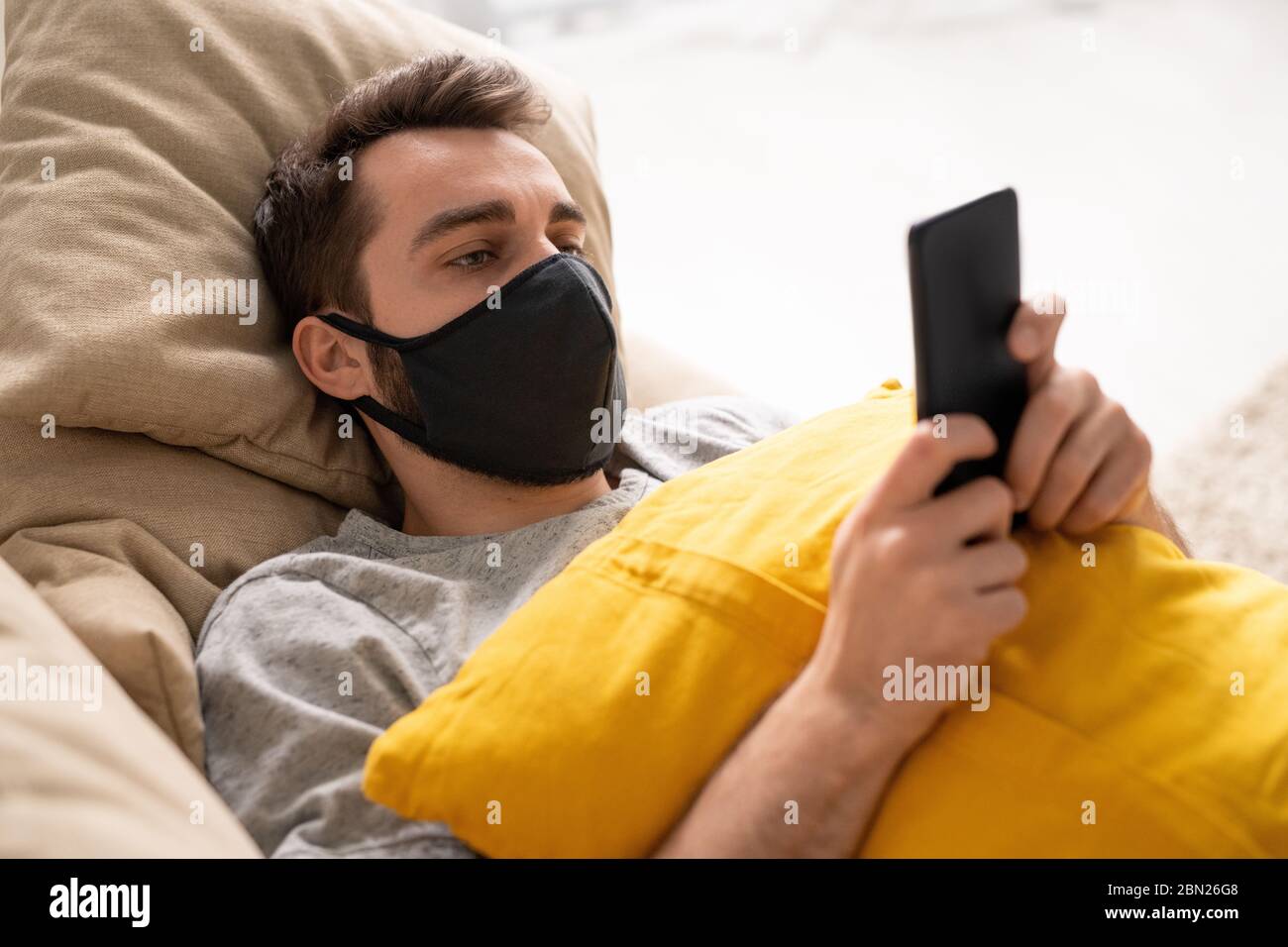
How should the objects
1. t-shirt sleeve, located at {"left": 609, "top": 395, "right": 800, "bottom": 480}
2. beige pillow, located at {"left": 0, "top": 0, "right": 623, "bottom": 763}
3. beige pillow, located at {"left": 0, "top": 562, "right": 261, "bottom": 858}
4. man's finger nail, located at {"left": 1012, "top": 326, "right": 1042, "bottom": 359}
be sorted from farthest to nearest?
t-shirt sleeve, located at {"left": 609, "top": 395, "right": 800, "bottom": 480}
beige pillow, located at {"left": 0, "top": 0, "right": 623, "bottom": 763}
man's finger nail, located at {"left": 1012, "top": 326, "right": 1042, "bottom": 359}
beige pillow, located at {"left": 0, "top": 562, "right": 261, "bottom": 858}

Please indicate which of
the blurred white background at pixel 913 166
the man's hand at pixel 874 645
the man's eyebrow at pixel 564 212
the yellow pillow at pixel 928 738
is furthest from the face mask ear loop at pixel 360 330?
the blurred white background at pixel 913 166

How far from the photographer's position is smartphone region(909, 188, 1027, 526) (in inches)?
28.2

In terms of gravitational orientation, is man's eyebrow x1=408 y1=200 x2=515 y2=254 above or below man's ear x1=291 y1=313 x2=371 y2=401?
above

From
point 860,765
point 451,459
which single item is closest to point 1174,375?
point 451,459

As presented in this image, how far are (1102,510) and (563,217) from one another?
72 centimetres

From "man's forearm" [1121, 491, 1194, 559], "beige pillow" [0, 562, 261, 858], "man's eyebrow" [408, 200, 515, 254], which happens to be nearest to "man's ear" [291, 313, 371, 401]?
"man's eyebrow" [408, 200, 515, 254]

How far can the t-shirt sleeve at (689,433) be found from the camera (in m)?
1.36

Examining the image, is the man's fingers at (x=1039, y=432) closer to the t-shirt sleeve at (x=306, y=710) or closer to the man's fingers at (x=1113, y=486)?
the man's fingers at (x=1113, y=486)

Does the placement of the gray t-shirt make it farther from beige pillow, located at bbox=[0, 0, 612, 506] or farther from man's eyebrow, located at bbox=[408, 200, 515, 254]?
man's eyebrow, located at bbox=[408, 200, 515, 254]

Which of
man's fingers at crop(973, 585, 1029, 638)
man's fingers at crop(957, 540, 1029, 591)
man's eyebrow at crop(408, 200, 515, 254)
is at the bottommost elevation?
man's fingers at crop(973, 585, 1029, 638)

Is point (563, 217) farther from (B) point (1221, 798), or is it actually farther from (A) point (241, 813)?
(B) point (1221, 798)

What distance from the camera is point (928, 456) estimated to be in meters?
0.72

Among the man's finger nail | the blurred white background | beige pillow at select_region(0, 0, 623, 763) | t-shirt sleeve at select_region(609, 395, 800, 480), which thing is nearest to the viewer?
the man's finger nail

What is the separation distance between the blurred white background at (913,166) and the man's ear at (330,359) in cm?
157
